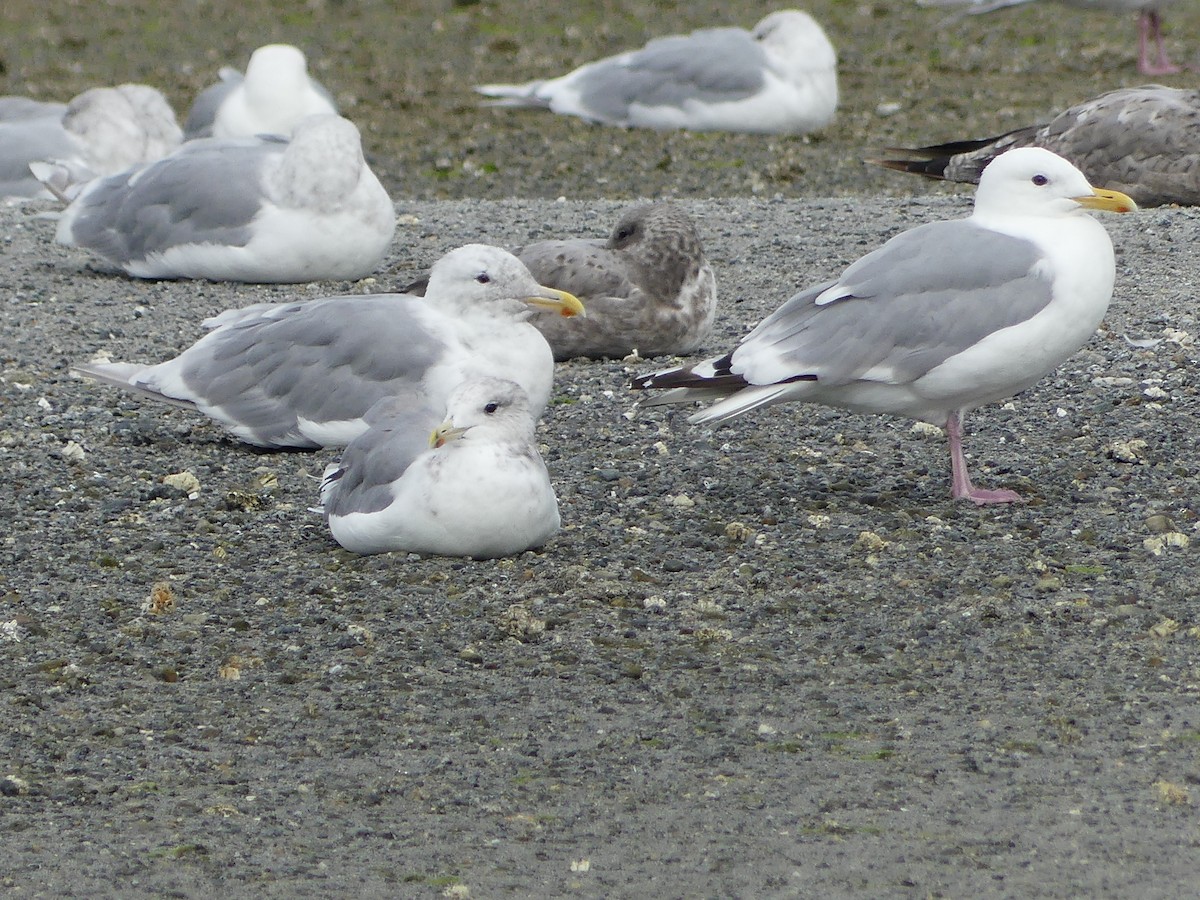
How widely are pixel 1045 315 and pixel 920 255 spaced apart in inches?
15.0

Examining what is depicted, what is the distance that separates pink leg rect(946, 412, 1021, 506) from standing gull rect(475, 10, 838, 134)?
21.9 feet

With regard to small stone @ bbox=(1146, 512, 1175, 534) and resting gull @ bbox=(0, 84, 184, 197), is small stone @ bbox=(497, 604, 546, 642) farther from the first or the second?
resting gull @ bbox=(0, 84, 184, 197)

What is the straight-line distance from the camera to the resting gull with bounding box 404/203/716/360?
21.0 ft

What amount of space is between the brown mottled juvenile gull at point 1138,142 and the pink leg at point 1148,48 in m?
3.74

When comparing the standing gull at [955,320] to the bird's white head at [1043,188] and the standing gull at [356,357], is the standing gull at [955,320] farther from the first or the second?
the standing gull at [356,357]

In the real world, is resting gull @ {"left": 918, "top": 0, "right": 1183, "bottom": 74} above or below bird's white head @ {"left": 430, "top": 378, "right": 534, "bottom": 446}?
below

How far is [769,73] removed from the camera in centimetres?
1130

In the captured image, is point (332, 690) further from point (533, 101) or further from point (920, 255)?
point (533, 101)

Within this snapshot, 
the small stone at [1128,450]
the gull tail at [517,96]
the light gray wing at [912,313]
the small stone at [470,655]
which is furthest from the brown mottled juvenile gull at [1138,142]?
the small stone at [470,655]

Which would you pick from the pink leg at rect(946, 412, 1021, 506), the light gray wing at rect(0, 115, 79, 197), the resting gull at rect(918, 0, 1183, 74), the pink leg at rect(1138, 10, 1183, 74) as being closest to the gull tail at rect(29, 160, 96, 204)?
the light gray wing at rect(0, 115, 79, 197)

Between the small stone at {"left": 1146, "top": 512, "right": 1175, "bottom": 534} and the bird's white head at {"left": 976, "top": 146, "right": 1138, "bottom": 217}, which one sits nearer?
the small stone at {"left": 1146, "top": 512, "right": 1175, "bottom": 534}

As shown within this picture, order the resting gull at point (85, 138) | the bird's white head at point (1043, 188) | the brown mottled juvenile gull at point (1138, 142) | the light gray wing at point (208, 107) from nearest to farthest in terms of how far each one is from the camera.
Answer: the bird's white head at point (1043, 188) → the brown mottled juvenile gull at point (1138, 142) → the resting gull at point (85, 138) → the light gray wing at point (208, 107)

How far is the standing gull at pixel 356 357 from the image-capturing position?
5.17 m

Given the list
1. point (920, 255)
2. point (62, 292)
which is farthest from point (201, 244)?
point (920, 255)
